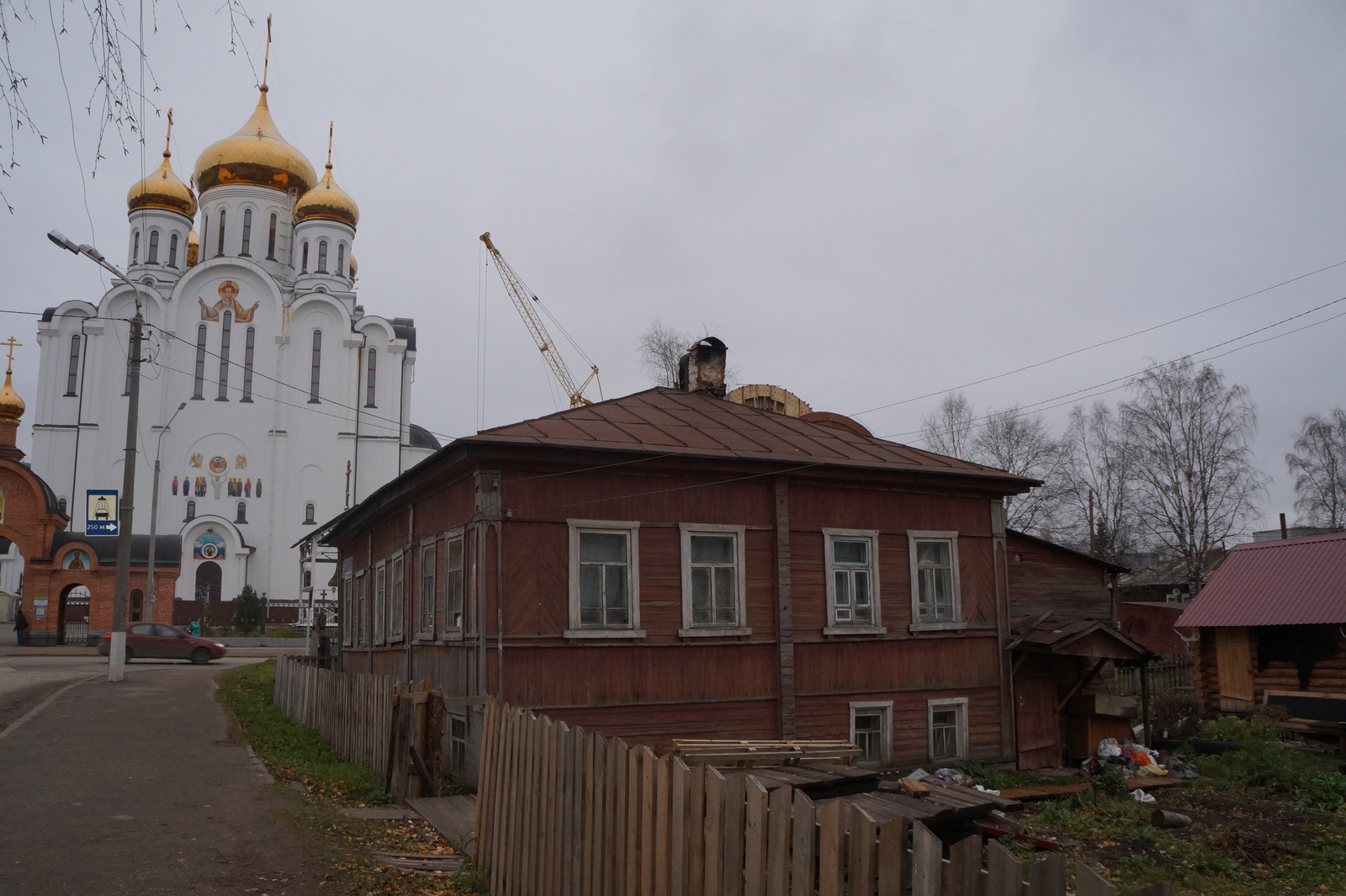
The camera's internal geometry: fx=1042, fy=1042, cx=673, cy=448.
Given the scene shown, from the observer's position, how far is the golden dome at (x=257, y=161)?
59500 mm

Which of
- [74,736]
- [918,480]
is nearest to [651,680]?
[918,480]

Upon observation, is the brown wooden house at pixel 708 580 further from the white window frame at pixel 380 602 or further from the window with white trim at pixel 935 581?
the white window frame at pixel 380 602

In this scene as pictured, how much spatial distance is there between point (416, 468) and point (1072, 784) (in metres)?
10.7

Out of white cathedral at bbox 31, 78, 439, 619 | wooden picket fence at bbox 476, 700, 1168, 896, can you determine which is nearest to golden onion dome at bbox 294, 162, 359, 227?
white cathedral at bbox 31, 78, 439, 619

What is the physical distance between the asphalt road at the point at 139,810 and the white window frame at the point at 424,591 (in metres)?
3.01

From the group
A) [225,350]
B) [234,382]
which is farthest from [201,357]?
[234,382]

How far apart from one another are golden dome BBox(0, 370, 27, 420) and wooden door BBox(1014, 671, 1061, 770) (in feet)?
138

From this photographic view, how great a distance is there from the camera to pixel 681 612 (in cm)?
1409

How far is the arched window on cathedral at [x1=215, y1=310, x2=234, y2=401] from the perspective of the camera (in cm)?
5588

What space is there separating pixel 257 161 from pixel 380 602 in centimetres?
4836

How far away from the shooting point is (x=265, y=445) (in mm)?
55812

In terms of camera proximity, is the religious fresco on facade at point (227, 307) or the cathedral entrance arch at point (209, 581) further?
the religious fresco on facade at point (227, 307)

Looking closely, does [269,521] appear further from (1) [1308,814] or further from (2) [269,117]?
(1) [1308,814]

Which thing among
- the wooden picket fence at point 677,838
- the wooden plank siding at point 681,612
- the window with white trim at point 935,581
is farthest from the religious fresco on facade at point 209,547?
the wooden picket fence at point 677,838
